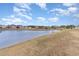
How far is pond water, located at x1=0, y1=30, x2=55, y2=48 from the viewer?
101 cm

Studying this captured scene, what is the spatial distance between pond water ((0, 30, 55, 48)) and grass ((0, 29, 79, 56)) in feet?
0.10

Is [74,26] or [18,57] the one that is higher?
[74,26]

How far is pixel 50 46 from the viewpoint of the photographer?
39.2 inches

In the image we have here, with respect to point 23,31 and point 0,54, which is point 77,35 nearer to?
point 23,31

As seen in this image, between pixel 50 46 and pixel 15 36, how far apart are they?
0.27 m

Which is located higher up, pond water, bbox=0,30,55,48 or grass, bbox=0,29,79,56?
pond water, bbox=0,30,55,48

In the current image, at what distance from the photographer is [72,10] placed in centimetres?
100

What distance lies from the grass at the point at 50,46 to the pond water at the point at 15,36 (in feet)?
0.10

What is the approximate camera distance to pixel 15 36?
1.02m

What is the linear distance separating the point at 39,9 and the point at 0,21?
11.8 inches

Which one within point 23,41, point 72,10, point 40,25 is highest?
point 72,10

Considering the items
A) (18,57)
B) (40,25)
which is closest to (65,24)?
(40,25)

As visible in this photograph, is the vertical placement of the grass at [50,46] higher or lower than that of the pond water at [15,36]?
lower

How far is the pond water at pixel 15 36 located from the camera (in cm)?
101
